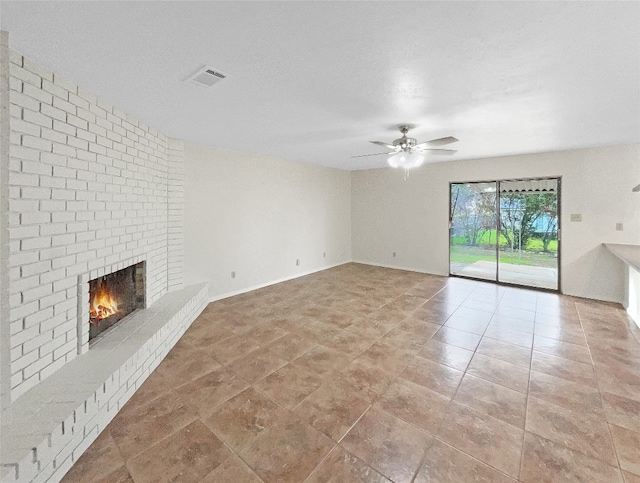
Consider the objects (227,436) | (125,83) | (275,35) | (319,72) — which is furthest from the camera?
(125,83)

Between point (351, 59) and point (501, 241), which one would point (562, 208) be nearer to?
point (501, 241)

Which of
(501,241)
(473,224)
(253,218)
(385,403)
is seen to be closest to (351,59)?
(385,403)

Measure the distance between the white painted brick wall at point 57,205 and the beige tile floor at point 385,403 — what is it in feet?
2.44

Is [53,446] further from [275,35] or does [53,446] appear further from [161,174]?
[161,174]

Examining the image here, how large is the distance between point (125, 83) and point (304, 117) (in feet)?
5.16

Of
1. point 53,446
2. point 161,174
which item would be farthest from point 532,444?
point 161,174

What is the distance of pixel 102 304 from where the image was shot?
263 cm

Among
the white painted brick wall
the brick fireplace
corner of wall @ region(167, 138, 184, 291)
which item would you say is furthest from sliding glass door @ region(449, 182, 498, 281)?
the white painted brick wall

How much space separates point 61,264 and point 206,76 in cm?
173

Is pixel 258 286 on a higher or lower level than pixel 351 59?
lower

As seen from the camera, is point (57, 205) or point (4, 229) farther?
point (57, 205)

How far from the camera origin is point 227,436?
172 cm

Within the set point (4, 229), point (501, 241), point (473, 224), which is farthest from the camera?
point (473, 224)

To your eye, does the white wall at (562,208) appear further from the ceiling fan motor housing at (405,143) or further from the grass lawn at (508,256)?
the ceiling fan motor housing at (405,143)
